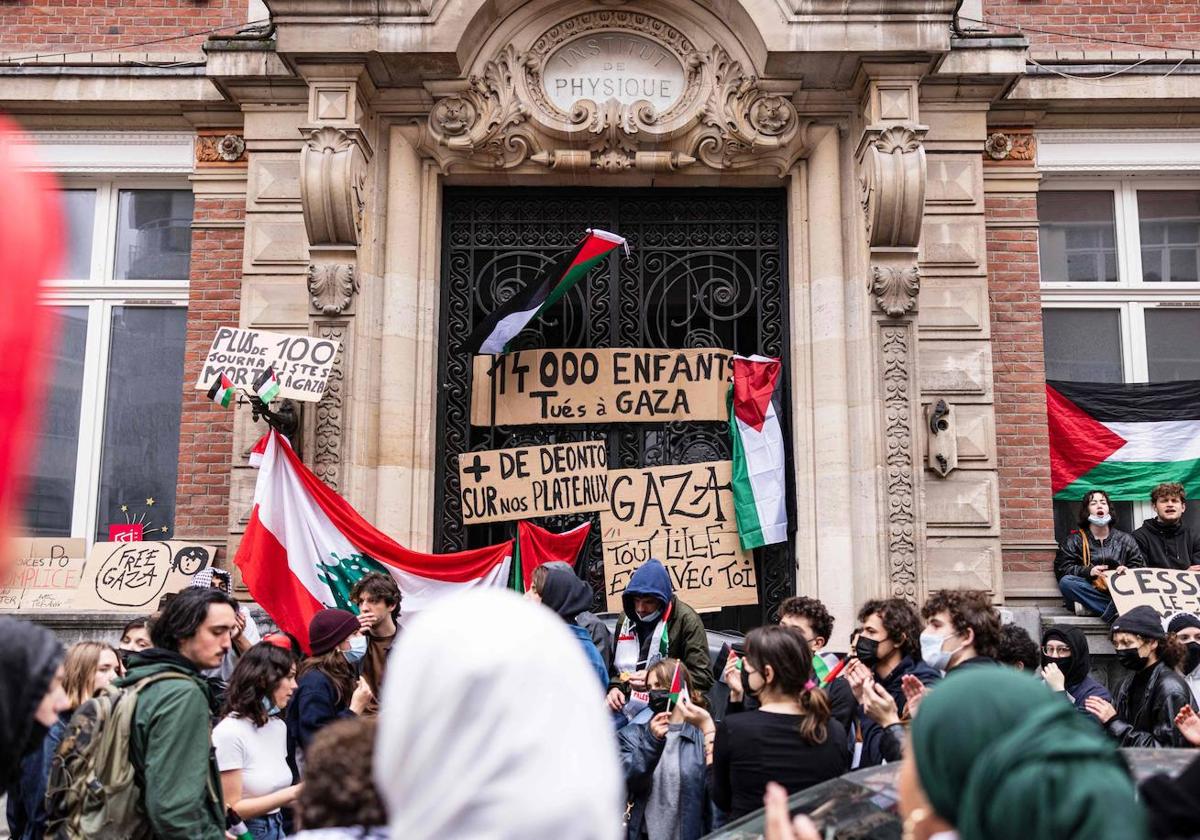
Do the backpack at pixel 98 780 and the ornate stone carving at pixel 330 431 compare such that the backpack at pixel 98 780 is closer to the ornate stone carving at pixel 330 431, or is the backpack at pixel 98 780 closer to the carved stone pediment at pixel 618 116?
the ornate stone carving at pixel 330 431

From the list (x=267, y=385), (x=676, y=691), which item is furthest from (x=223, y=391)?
(x=676, y=691)

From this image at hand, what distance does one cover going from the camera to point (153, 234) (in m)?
10.9

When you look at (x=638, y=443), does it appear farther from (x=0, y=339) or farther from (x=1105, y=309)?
(x=0, y=339)

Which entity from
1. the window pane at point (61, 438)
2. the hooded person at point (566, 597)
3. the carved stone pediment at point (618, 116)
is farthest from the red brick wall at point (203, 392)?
the hooded person at point (566, 597)

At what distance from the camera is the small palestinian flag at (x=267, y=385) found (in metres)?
8.80

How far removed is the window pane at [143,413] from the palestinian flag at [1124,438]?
291 inches

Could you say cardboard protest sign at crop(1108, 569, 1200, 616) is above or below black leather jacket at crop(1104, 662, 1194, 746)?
above

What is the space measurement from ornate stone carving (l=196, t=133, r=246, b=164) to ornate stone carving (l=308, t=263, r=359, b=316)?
1.81 metres

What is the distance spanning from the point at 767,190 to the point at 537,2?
2.40 meters

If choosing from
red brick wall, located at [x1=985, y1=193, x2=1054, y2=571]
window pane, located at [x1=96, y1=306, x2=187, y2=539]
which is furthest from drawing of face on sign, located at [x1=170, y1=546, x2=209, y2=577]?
red brick wall, located at [x1=985, y1=193, x2=1054, y2=571]

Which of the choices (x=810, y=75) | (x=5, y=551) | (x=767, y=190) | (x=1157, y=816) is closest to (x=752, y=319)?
(x=767, y=190)

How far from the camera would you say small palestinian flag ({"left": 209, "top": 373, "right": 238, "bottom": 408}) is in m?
8.82

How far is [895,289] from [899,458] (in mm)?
1274

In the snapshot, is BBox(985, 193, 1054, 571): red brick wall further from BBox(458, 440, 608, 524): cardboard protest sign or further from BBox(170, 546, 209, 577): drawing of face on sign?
BBox(170, 546, 209, 577): drawing of face on sign
